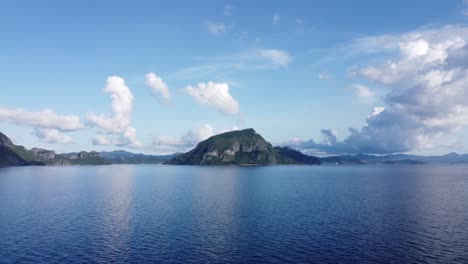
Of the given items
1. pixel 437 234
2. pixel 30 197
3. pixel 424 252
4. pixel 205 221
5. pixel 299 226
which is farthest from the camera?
pixel 30 197

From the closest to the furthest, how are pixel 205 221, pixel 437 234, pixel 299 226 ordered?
pixel 437 234 < pixel 299 226 < pixel 205 221

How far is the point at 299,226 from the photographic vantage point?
344ft

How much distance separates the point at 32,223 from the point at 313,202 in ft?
340

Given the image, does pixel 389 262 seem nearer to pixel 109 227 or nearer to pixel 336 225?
pixel 336 225

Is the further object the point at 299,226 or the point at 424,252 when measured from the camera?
the point at 299,226

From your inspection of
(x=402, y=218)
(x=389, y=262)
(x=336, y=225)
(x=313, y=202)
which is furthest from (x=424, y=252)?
(x=313, y=202)

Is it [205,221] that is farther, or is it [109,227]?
[205,221]

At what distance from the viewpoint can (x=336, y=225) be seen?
347 feet

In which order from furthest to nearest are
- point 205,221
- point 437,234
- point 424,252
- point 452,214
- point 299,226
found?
point 452,214, point 205,221, point 299,226, point 437,234, point 424,252

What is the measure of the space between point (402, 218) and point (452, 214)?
20.2m

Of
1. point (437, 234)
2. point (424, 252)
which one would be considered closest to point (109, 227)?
point (424, 252)


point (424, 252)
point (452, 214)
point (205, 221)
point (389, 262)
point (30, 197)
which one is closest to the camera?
point (389, 262)

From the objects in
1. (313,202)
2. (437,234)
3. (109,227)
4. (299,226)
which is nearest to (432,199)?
(313,202)

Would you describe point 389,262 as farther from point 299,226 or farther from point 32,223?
point 32,223
